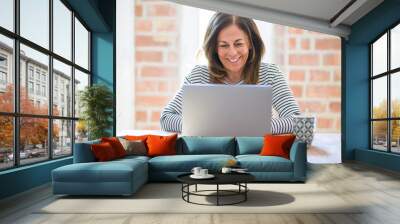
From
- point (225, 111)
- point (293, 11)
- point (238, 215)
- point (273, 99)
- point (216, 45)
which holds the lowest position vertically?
point (238, 215)

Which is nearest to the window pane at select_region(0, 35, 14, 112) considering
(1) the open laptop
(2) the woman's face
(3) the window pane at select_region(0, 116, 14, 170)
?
(3) the window pane at select_region(0, 116, 14, 170)

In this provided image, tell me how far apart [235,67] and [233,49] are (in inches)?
15.6

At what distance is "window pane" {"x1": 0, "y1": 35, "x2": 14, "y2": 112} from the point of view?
15.2 ft

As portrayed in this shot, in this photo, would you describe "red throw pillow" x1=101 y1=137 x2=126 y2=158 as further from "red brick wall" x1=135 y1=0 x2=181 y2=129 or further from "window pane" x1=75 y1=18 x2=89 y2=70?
"red brick wall" x1=135 y1=0 x2=181 y2=129

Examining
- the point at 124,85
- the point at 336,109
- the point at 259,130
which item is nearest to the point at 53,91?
the point at 124,85

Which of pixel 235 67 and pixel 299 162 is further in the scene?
pixel 235 67

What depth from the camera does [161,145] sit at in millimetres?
6402

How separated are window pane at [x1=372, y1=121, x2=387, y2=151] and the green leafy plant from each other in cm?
549

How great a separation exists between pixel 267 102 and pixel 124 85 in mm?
3309

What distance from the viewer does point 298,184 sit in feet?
18.5

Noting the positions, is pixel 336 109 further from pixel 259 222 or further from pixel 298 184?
pixel 259 222

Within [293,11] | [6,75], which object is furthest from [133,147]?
[293,11]

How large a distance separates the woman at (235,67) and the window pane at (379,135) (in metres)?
1.68

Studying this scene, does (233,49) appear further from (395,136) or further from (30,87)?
(30,87)
